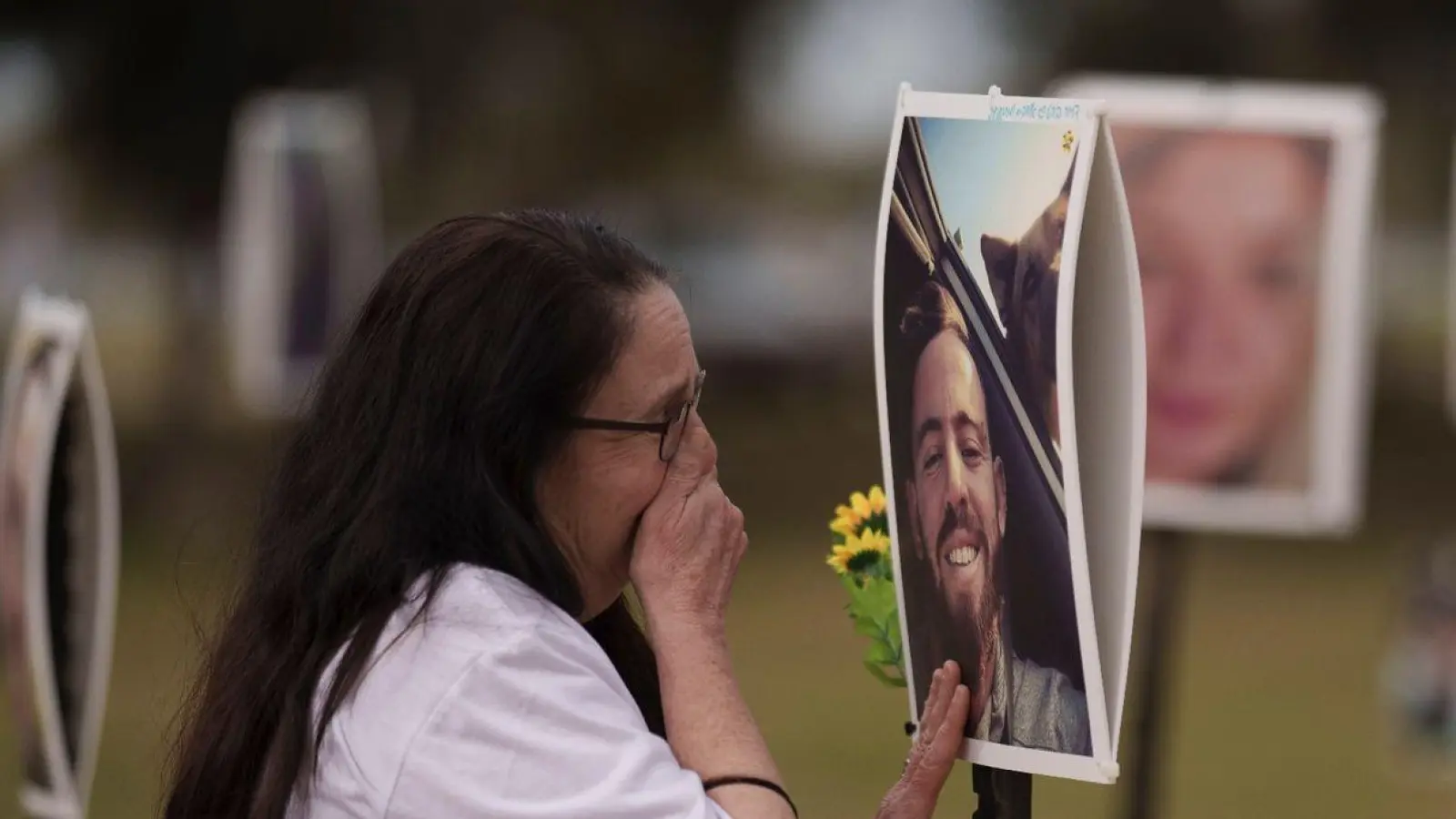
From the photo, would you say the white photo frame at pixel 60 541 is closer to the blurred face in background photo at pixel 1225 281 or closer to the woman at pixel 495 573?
→ the woman at pixel 495 573

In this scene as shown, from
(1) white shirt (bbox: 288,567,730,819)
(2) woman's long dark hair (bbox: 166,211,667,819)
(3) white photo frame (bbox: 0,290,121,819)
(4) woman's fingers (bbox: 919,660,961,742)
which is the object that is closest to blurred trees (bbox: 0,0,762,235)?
(3) white photo frame (bbox: 0,290,121,819)

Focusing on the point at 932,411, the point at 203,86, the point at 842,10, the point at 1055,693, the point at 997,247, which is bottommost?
the point at 1055,693

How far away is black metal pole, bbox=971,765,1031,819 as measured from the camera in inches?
83.7

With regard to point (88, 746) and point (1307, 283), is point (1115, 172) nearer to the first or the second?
point (88, 746)

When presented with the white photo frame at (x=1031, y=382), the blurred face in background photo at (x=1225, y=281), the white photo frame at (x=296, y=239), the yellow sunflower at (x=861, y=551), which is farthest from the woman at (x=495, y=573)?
the white photo frame at (x=296, y=239)

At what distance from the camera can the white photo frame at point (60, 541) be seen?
3500mm

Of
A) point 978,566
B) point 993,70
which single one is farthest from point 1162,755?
point 993,70

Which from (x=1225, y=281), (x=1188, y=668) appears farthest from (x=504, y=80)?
(x=1225, y=281)

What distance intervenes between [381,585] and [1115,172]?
73 cm

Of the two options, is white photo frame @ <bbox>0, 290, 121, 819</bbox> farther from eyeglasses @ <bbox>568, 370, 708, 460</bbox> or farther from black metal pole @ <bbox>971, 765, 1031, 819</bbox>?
black metal pole @ <bbox>971, 765, 1031, 819</bbox>

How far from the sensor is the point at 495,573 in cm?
196

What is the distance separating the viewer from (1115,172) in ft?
6.40

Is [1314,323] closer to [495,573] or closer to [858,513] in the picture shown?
[858,513]

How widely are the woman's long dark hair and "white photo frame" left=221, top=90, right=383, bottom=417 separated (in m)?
7.54
